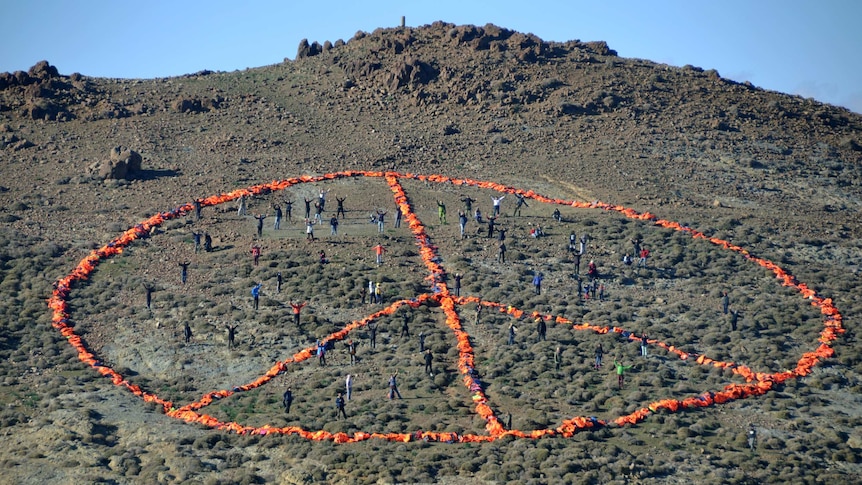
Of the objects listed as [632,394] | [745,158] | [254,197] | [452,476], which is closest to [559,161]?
[745,158]

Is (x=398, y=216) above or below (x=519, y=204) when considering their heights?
below

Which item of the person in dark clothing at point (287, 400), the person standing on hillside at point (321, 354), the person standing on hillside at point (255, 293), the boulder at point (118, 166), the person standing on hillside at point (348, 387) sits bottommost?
the person in dark clothing at point (287, 400)

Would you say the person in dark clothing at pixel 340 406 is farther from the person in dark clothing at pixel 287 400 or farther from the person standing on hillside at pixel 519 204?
the person standing on hillside at pixel 519 204

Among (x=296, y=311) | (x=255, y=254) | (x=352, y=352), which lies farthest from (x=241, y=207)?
(x=352, y=352)


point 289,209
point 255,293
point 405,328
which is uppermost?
point 289,209

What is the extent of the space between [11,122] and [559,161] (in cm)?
3866

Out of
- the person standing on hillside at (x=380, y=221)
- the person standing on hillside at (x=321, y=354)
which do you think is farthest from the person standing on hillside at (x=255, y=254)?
the person standing on hillside at (x=321, y=354)

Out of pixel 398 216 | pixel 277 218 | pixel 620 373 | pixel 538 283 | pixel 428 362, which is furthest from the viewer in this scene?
pixel 398 216

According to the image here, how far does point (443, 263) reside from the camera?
262 ft

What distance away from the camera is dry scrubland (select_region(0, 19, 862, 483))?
196 ft

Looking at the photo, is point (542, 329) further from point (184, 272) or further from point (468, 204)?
point (184, 272)

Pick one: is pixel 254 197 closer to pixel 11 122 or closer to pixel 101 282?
pixel 101 282

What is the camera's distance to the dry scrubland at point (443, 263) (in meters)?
59.7

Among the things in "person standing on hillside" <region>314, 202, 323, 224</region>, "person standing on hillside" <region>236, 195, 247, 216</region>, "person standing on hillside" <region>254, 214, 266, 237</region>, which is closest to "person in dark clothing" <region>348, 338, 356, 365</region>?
"person standing on hillside" <region>254, 214, 266, 237</region>
